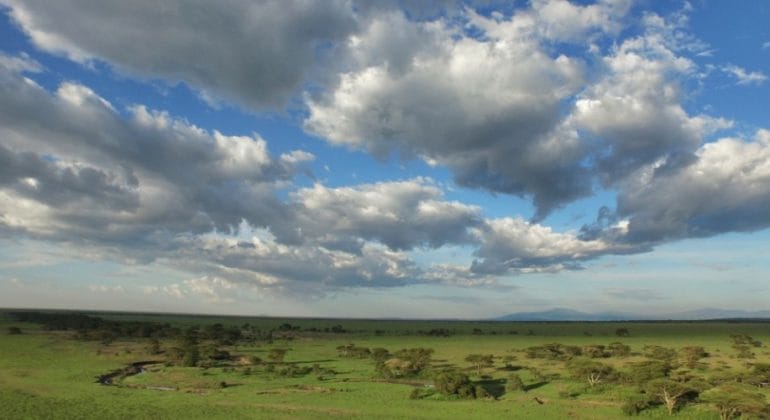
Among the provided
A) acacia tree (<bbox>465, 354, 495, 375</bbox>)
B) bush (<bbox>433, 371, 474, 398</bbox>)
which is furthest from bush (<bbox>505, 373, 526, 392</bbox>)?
acacia tree (<bbox>465, 354, 495, 375</bbox>)

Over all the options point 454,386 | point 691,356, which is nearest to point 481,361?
point 454,386

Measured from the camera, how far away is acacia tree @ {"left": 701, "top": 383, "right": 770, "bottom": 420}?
4316cm

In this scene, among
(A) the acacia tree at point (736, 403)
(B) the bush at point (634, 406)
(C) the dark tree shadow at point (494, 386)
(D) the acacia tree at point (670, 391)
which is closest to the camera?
(A) the acacia tree at point (736, 403)

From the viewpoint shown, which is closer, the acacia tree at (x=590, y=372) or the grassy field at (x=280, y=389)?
the grassy field at (x=280, y=389)

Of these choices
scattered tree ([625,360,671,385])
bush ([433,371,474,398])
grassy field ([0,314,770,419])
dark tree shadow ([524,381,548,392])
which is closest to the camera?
grassy field ([0,314,770,419])

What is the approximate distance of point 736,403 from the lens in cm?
4406

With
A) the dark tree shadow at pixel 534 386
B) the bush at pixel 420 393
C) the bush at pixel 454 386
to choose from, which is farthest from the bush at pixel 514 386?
the bush at pixel 420 393

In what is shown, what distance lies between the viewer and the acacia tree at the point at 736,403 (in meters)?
43.2

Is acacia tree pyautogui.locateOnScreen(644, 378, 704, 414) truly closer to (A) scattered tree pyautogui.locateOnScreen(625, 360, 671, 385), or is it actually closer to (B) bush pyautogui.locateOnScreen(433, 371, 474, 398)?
(A) scattered tree pyautogui.locateOnScreen(625, 360, 671, 385)

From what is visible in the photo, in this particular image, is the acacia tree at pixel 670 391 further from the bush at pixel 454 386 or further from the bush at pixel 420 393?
the bush at pixel 420 393

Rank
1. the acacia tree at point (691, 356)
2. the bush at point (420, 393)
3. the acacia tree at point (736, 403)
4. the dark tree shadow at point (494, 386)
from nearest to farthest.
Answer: the acacia tree at point (736, 403)
the bush at point (420, 393)
the dark tree shadow at point (494, 386)
the acacia tree at point (691, 356)

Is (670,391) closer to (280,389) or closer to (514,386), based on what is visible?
(514,386)

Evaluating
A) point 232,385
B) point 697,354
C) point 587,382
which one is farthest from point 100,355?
point 697,354

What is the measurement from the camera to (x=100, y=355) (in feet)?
273
